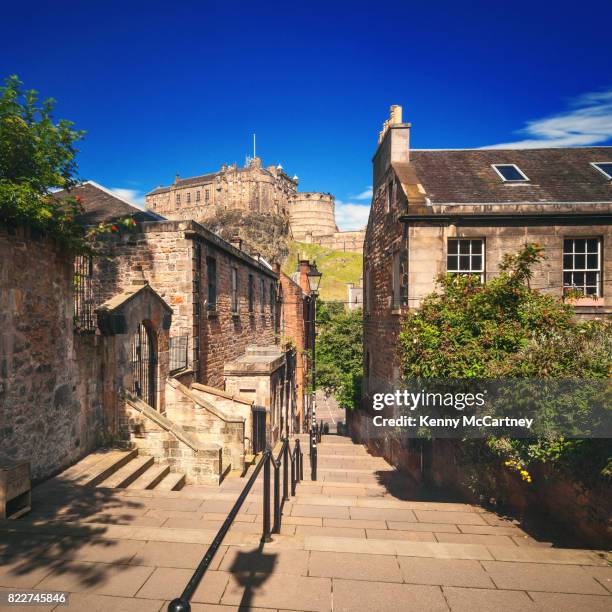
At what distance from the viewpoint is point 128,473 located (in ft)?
25.6

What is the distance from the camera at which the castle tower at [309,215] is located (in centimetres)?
10550

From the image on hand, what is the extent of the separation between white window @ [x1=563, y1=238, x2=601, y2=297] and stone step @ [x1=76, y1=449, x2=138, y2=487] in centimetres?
1135

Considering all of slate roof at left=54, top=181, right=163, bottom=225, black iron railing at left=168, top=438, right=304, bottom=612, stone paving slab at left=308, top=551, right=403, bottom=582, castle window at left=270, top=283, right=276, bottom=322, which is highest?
slate roof at left=54, top=181, right=163, bottom=225

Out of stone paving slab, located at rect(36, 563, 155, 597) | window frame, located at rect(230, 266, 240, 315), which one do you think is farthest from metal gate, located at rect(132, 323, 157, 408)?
stone paving slab, located at rect(36, 563, 155, 597)

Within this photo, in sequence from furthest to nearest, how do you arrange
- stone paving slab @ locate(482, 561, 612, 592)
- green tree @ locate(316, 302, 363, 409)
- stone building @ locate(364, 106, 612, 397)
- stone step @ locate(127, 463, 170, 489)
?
1. green tree @ locate(316, 302, 363, 409)
2. stone building @ locate(364, 106, 612, 397)
3. stone step @ locate(127, 463, 170, 489)
4. stone paving slab @ locate(482, 561, 612, 592)

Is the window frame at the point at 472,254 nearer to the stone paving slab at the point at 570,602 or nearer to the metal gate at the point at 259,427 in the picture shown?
the metal gate at the point at 259,427

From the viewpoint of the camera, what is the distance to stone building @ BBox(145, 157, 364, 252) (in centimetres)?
9238

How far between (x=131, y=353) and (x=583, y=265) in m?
11.7

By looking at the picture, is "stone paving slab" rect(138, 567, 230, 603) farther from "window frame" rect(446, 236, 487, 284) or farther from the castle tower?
the castle tower

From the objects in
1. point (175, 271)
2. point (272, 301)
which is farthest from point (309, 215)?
point (175, 271)

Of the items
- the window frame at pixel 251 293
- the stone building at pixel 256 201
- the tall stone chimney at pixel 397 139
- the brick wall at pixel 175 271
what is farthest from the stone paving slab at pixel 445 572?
the stone building at pixel 256 201

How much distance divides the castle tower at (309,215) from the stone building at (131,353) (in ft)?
295

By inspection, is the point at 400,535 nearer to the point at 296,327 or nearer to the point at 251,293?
the point at 251,293

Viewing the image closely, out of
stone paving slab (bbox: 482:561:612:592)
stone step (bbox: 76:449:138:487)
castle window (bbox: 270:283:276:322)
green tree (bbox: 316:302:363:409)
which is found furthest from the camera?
green tree (bbox: 316:302:363:409)
